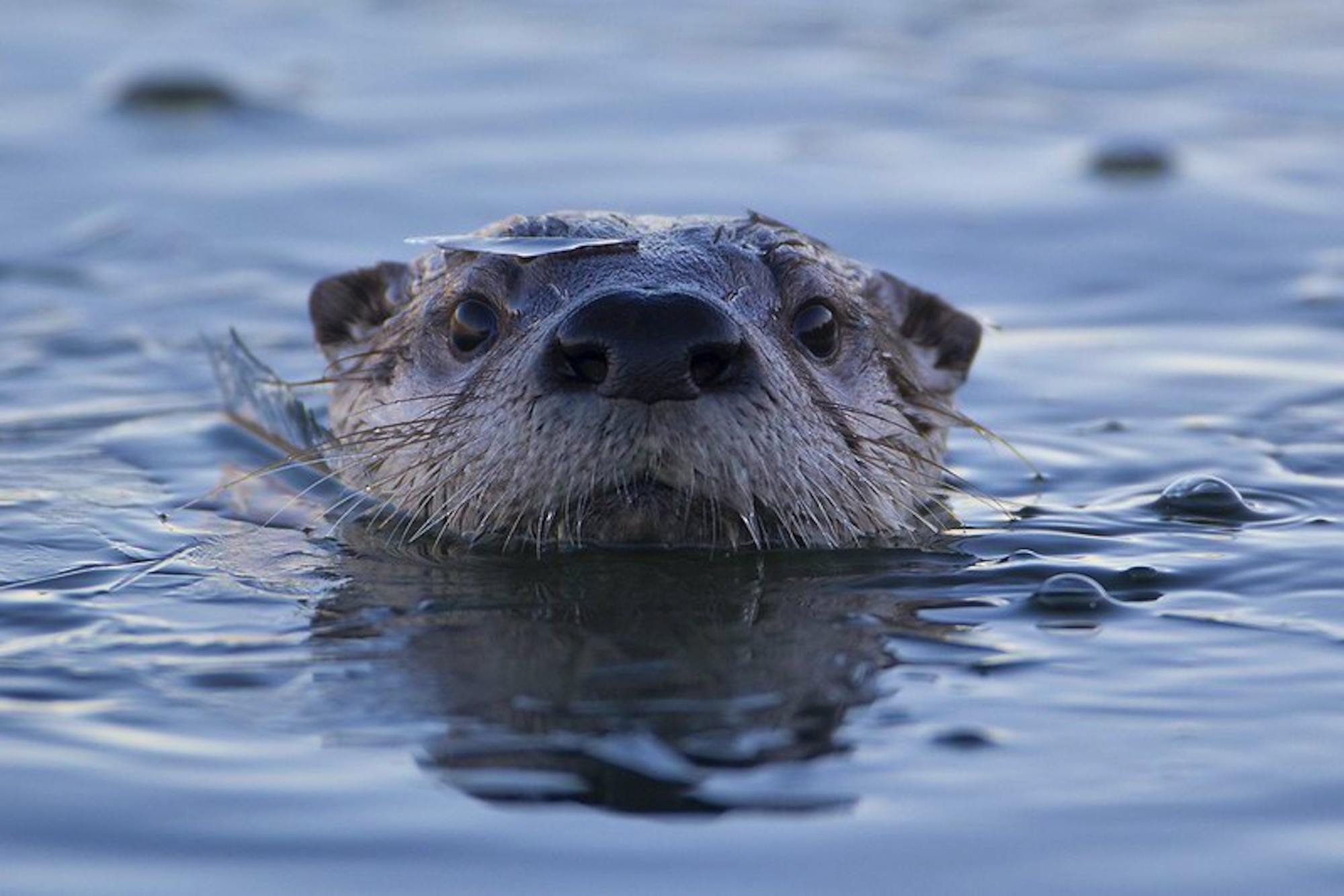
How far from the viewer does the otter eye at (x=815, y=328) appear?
6.21 metres

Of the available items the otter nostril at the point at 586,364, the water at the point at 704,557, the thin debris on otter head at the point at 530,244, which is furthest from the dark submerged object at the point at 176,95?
the otter nostril at the point at 586,364

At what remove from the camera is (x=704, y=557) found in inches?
222

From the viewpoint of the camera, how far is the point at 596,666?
4723mm

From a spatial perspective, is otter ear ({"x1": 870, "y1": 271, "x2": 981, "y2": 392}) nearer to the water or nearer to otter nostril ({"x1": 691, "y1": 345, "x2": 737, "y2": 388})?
the water

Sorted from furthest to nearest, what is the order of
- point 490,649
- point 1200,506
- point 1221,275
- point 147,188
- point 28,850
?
point 147,188
point 1221,275
point 1200,506
point 490,649
point 28,850

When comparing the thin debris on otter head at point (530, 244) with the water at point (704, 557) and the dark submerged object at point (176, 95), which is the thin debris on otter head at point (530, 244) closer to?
the water at point (704, 557)

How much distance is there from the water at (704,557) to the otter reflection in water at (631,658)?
0.01 m

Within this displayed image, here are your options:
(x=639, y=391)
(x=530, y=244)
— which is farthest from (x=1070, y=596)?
(x=530, y=244)

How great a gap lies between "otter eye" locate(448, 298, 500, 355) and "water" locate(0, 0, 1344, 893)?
65 cm

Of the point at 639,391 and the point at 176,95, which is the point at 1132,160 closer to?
the point at 176,95

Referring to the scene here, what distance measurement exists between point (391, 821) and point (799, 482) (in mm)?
1896

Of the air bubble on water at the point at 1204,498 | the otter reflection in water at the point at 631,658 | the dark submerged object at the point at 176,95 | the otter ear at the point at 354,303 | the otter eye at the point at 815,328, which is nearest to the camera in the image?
the otter reflection in water at the point at 631,658

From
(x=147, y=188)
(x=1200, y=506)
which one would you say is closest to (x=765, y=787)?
(x=1200, y=506)

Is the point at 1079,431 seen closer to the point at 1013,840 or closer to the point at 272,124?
the point at 1013,840
